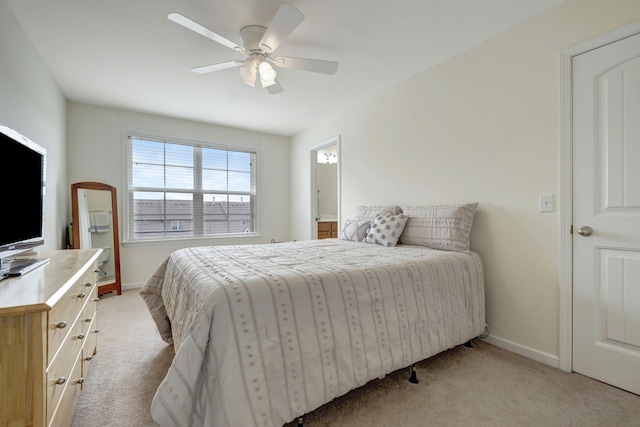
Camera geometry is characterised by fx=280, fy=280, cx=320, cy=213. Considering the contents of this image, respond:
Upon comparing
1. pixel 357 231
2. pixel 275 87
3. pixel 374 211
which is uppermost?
pixel 275 87

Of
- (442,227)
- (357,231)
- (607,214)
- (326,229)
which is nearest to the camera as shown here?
(607,214)

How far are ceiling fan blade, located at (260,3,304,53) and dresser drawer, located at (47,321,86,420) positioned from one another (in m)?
1.96

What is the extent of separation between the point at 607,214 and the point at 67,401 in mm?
2997

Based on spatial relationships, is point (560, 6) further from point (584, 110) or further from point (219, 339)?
point (219, 339)

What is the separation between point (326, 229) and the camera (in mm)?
5027

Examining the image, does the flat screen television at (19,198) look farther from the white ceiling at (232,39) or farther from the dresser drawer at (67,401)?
the white ceiling at (232,39)

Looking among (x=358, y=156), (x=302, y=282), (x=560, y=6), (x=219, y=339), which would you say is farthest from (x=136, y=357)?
(x=560, y=6)

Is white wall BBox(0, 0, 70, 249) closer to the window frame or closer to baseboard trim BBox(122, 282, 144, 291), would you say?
the window frame

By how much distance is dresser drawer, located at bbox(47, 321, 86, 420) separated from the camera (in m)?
0.97

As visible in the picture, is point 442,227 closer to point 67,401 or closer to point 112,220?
point 67,401

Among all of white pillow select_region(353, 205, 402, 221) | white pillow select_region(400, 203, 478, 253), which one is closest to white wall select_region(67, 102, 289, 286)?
white pillow select_region(353, 205, 402, 221)

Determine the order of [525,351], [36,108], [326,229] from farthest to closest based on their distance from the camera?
[326,229]
[36,108]
[525,351]

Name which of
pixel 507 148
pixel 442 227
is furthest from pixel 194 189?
pixel 507 148

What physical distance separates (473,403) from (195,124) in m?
4.64
